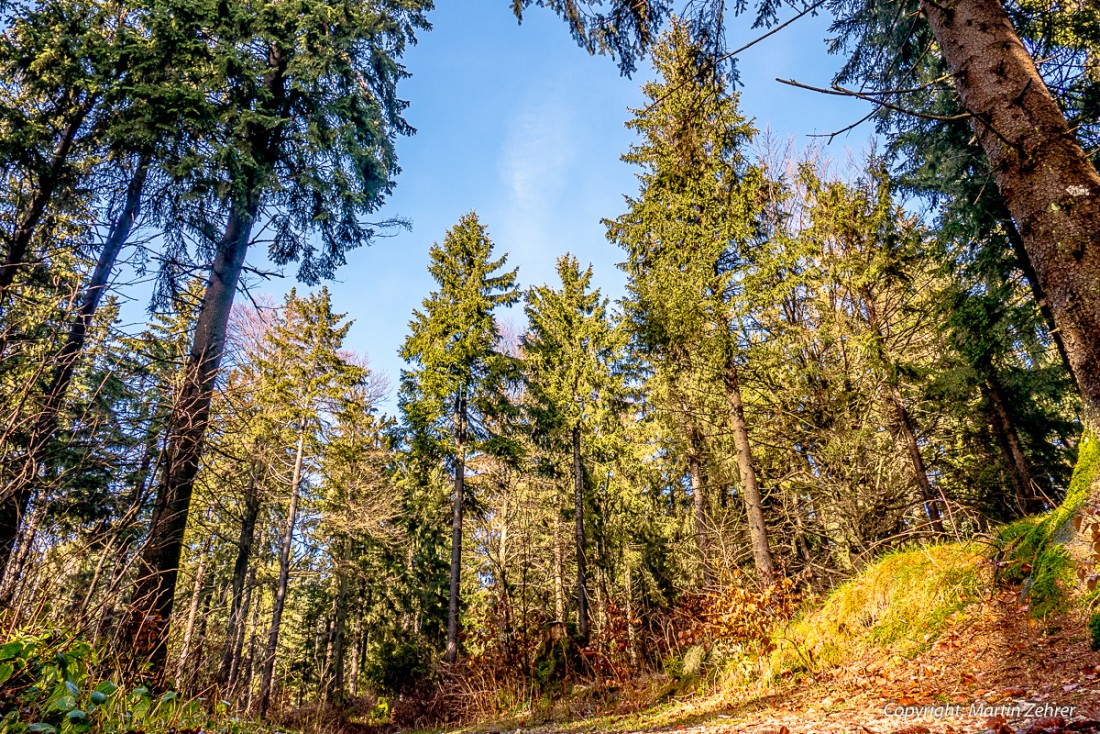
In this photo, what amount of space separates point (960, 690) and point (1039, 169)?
3.34 metres

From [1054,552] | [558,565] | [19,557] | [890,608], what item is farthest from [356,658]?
[1054,552]

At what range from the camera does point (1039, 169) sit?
278cm

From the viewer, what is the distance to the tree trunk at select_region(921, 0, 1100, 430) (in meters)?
2.56

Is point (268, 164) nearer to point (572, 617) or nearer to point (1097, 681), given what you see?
point (1097, 681)

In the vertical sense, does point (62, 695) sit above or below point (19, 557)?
below

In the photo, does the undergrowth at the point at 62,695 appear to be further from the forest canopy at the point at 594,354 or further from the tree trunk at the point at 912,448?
the tree trunk at the point at 912,448

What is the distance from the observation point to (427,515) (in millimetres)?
17375

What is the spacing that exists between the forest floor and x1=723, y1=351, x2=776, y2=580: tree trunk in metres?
2.21

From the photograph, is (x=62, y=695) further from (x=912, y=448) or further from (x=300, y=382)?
(x=300, y=382)

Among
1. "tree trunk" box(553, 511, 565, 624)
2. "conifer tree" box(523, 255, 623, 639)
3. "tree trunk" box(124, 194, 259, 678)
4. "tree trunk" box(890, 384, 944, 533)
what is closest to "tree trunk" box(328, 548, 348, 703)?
"tree trunk" box(553, 511, 565, 624)

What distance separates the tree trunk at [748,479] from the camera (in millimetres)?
7773

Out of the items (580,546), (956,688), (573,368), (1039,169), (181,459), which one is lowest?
(956,688)

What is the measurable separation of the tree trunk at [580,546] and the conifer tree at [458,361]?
7.50 feet

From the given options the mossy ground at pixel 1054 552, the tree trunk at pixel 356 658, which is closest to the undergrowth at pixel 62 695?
the mossy ground at pixel 1054 552
